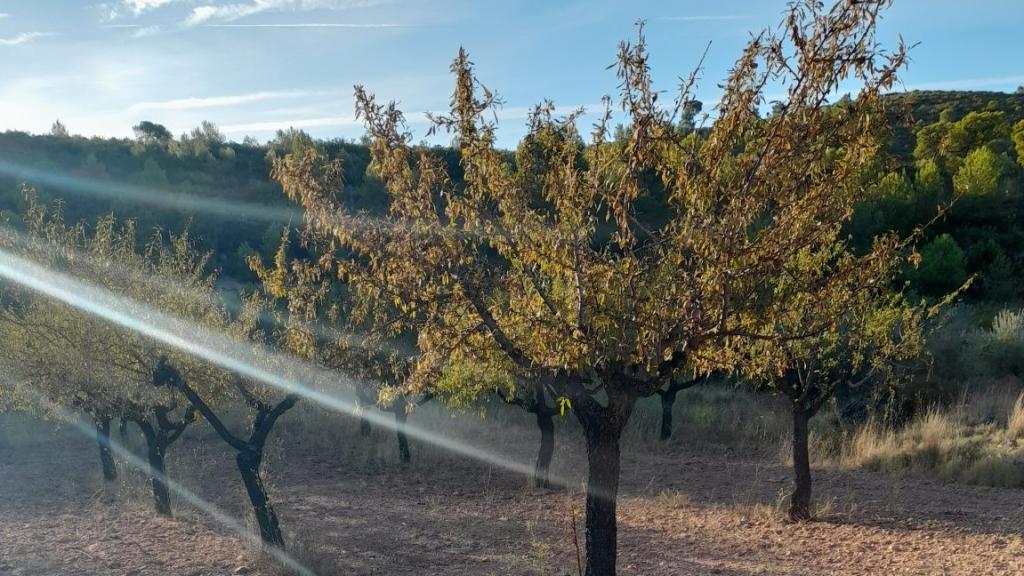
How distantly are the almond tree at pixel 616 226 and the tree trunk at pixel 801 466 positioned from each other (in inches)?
215

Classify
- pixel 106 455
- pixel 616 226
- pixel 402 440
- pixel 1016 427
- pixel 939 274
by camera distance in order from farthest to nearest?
pixel 939 274
pixel 402 440
pixel 106 455
pixel 1016 427
pixel 616 226

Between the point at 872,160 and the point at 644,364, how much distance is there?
1925mm

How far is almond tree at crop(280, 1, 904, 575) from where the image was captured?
13.3 feet

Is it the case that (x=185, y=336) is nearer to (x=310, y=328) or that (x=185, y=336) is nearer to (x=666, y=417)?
(x=310, y=328)

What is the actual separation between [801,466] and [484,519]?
508 cm

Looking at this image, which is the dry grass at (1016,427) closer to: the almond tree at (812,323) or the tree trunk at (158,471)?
the almond tree at (812,323)

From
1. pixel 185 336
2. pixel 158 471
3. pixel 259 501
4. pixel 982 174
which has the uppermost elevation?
pixel 982 174

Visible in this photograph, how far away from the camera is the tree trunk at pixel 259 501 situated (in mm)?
9594

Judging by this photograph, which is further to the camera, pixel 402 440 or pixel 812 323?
pixel 402 440

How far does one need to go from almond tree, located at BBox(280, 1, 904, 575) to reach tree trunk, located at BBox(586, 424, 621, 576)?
0.01m

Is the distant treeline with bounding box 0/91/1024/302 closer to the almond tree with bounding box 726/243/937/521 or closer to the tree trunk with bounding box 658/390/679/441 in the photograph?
the tree trunk with bounding box 658/390/679/441

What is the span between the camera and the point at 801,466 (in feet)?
34.9

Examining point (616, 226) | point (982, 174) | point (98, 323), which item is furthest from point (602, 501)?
point (982, 174)

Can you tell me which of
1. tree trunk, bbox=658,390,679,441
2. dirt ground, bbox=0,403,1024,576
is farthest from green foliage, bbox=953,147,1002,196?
dirt ground, bbox=0,403,1024,576
